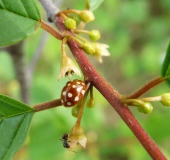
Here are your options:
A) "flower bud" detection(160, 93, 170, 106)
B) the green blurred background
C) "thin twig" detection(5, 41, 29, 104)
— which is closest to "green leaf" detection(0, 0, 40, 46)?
"flower bud" detection(160, 93, 170, 106)

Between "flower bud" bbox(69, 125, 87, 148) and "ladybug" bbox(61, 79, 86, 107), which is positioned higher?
"ladybug" bbox(61, 79, 86, 107)

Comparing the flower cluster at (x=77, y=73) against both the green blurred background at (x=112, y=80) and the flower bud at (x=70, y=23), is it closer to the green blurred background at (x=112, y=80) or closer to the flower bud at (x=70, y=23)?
the flower bud at (x=70, y=23)

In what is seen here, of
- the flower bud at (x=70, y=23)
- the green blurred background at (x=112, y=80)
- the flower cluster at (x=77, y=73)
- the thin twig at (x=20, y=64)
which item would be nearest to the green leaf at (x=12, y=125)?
the flower cluster at (x=77, y=73)

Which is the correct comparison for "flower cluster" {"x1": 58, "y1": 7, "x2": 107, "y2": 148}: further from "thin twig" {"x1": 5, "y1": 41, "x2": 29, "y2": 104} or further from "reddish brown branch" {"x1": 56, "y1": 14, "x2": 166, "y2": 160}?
"thin twig" {"x1": 5, "y1": 41, "x2": 29, "y2": 104}

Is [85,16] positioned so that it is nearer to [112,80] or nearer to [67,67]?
[67,67]

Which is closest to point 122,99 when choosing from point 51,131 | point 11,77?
point 51,131

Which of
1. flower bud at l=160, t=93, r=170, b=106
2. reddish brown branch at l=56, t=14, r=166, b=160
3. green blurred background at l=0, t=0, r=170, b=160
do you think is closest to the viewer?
reddish brown branch at l=56, t=14, r=166, b=160

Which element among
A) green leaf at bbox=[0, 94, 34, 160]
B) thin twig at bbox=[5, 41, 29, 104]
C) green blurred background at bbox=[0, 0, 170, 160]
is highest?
green leaf at bbox=[0, 94, 34, 160]

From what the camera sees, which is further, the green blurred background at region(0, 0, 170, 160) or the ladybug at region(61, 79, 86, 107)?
the green blurred background at region(0, 0, 170, 160)

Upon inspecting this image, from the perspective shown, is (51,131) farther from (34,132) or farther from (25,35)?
(25,35)
